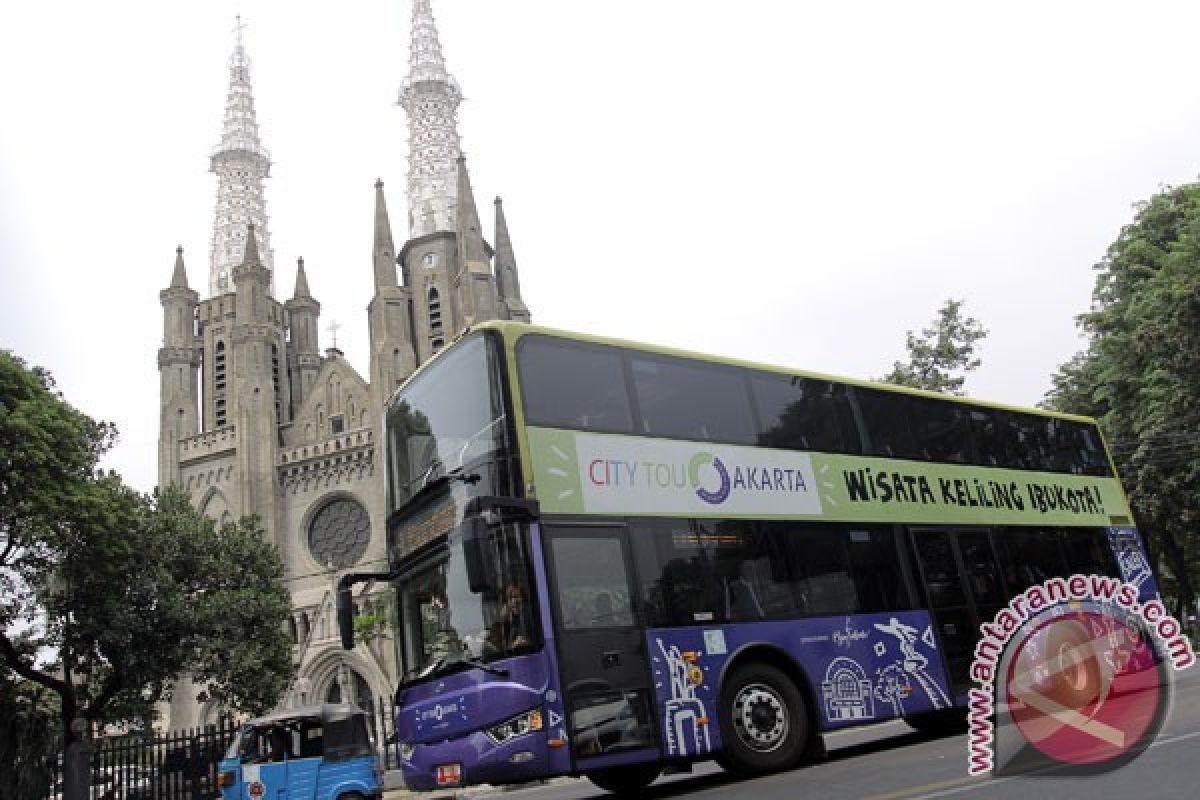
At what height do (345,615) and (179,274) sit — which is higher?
(179,274)

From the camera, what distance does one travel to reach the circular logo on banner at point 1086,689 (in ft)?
→ 23.6

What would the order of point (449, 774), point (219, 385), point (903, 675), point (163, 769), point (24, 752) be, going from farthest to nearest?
point (219, 385), point (163, 769), point (24, 752), point (903, 675), point (449, 774)

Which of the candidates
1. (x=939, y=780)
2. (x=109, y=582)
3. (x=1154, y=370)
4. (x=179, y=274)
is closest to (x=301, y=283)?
(x=179, y=274)

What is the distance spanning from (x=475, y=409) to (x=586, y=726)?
9.42ft

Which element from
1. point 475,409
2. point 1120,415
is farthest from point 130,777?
point 1120,415

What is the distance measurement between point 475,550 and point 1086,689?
7.37 m

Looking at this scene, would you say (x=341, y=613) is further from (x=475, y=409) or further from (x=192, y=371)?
(x=192, y=371)

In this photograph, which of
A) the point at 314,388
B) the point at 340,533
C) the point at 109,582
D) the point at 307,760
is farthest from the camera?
the point at 314,388

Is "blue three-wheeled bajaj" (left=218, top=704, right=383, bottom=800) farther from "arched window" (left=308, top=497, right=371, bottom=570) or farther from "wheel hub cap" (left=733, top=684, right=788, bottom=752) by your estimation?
"arched window" (left=308, top=497, right=371, bottom=570)

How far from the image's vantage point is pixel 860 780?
24.2 feet

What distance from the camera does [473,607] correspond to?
7930mm

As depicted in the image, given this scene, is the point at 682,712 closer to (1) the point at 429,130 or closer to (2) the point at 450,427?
(2) the point at 450,427

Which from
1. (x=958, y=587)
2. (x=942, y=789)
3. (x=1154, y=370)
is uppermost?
(x=1154, y=370)

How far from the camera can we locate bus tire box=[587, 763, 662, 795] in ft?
29.6
